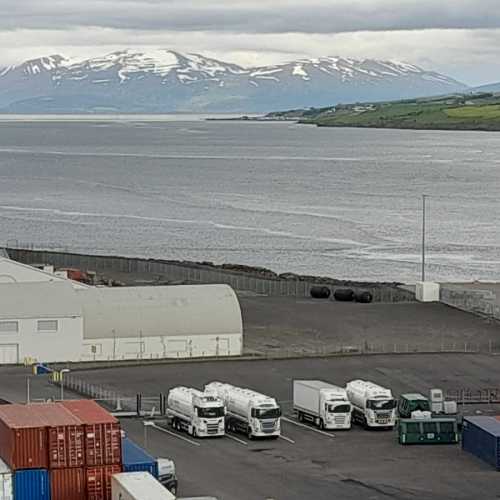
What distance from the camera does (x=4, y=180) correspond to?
181750 mm

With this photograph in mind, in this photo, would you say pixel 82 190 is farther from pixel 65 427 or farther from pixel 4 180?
pixel 65 427

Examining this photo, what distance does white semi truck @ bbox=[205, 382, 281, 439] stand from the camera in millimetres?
36250

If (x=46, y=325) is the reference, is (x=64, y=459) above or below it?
below

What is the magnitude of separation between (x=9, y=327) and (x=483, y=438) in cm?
2019

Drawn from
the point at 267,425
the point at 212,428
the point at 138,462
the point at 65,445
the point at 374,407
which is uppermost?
the point at 65,445

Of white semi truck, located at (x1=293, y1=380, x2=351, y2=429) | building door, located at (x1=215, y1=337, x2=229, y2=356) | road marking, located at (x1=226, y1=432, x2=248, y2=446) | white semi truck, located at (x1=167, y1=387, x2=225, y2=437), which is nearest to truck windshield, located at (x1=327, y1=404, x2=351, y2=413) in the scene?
white semi truck, located at (x1=293, y1=380, x2=351, y2=429)

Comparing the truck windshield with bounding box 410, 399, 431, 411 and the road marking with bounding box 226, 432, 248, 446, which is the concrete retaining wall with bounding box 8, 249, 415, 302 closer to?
the truck windshield with bounding box 410, 399, 431, 411

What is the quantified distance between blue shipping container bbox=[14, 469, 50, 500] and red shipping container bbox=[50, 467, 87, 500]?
0.13 meters

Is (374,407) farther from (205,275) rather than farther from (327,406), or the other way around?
(205,275)

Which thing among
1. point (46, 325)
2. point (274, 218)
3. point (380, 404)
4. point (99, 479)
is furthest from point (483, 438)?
point (274, 218)

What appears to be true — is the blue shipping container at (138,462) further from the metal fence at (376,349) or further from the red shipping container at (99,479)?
the metal fence at (376,349)

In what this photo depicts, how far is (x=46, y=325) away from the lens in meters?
48.6

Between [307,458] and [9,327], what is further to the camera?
[9,327]

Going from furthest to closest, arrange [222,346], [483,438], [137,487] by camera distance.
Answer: [222,346]
[483,438]
[137,487]
